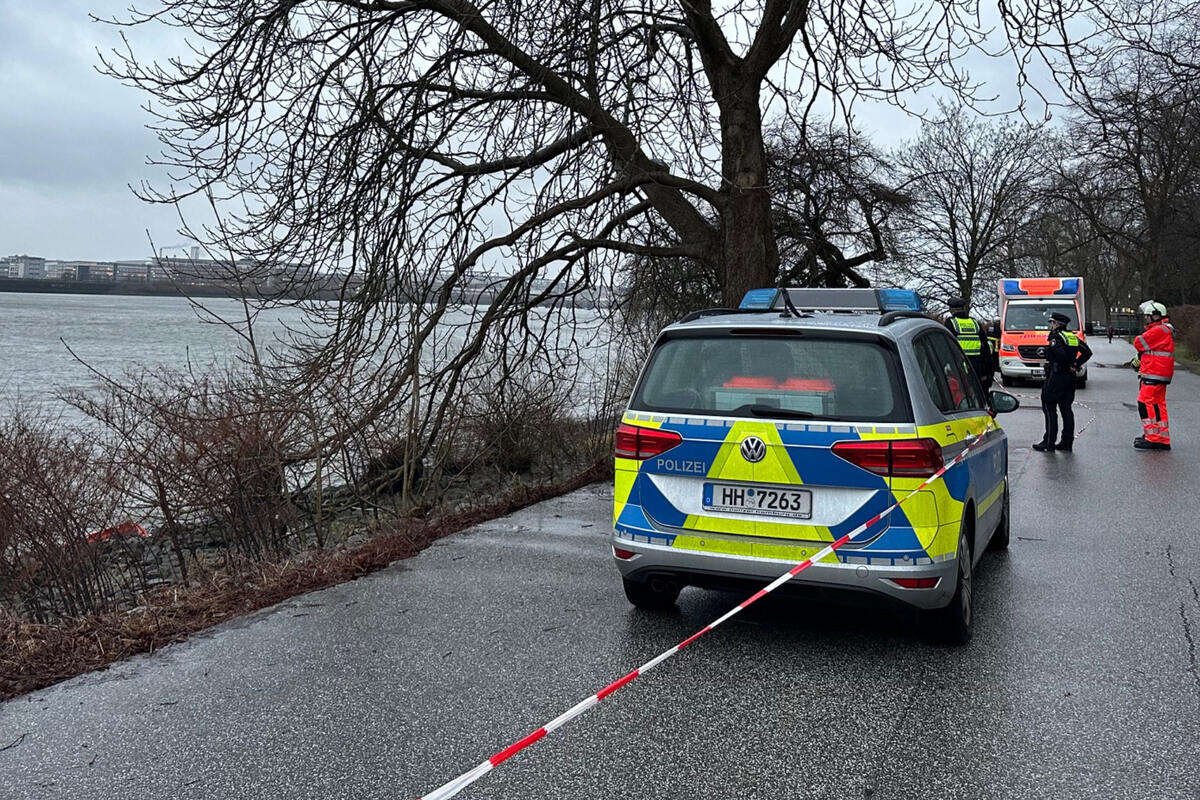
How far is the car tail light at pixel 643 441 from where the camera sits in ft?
16.9

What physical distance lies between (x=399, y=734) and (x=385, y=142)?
7522 mm

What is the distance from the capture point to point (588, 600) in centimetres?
608

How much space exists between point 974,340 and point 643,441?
1155 centimetres

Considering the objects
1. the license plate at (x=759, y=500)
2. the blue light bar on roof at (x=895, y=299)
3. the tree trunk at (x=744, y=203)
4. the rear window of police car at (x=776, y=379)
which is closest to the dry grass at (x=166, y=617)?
the rear window of police car at (x=776, y=379)

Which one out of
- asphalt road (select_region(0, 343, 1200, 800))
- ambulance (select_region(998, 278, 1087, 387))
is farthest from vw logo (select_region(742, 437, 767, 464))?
ambulance (select_region(998, 278, 1087, 387))

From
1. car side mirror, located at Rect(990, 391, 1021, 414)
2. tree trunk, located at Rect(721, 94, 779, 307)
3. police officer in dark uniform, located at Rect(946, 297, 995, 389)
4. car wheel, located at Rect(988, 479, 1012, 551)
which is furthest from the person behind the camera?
police officer in dark uniform, located at Rect(946, 297, 995, 389)

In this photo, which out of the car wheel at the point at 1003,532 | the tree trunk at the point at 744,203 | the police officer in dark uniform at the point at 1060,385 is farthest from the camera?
the police officer in dark uniform at the point at 1060,385

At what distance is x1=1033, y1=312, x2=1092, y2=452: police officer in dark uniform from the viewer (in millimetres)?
13672

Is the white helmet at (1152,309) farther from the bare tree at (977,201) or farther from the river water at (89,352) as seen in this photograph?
the bare tree at (977,201)

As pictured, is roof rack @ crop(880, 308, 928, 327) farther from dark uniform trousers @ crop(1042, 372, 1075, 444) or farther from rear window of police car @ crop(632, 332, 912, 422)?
dark uniform trousers @ crop(1042, 372, 1075, 444)

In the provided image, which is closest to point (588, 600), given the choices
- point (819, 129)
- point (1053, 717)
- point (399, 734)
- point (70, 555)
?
point (399, 734)

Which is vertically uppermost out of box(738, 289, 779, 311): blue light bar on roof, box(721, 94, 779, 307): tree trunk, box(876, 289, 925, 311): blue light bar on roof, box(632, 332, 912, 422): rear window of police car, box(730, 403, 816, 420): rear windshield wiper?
box(721, 94, 779, 307): tree trunk

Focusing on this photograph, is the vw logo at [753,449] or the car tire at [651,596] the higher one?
the vw logo at [753,449]

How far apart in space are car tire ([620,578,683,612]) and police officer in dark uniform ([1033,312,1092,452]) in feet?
31.0
